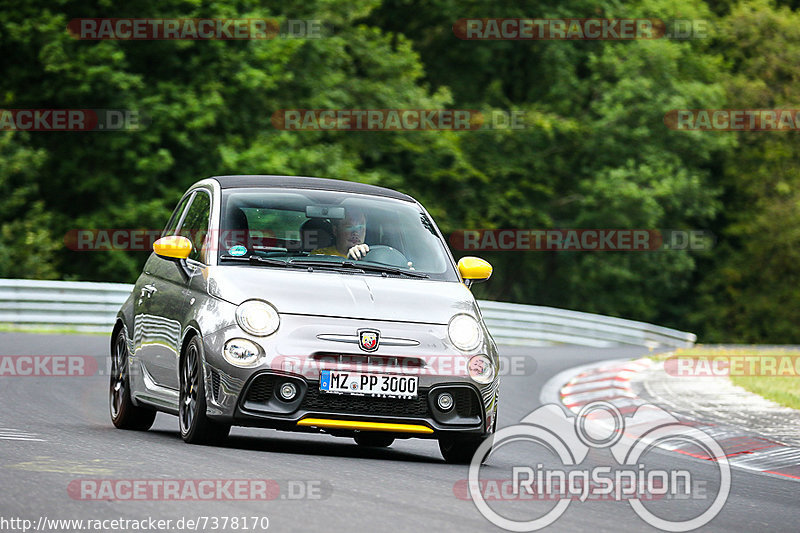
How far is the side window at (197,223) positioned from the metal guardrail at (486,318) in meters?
14.5

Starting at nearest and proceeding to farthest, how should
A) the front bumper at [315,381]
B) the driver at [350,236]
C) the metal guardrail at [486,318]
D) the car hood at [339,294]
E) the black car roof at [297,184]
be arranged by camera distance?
1. the front bumper at [315,381]
2. the car hood at [339,294]
3. the driver at [350,236]
4. the black car roof at [297,184]
5. the metal guardrail at [486,318]

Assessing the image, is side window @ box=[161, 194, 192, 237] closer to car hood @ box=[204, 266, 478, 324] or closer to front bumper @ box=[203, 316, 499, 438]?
car hood @ box=[204, 266, 478, 324]

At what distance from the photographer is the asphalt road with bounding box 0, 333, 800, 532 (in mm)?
6512

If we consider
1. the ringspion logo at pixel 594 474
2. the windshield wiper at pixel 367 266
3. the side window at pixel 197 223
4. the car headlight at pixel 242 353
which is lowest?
the ringspion logo at pixel 594 474


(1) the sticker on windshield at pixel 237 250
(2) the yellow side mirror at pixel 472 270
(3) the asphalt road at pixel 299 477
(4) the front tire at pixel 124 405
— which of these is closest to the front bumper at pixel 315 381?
(3) the asphalt road at pixel 299 477

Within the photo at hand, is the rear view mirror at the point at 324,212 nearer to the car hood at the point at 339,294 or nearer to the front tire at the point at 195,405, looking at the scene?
the car hood at the point at 339,294

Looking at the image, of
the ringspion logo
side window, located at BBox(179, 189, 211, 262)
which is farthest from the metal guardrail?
side window, located at BBox(179, 189, 211, 262)

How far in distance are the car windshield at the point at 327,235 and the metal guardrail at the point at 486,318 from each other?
15267mm

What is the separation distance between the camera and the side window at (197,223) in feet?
32.8

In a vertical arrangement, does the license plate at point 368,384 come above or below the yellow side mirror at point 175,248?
below

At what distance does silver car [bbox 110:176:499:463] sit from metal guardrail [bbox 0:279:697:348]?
1512 cm

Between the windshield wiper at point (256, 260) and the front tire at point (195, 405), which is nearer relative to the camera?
the front tire at point (195, 405)

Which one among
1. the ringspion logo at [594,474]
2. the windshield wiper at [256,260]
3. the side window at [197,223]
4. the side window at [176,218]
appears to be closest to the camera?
the ringspion logo at [594,474]

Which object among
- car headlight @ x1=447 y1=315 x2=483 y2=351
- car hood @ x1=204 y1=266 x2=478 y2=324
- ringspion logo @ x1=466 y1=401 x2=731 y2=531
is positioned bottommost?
ringspion logo @ x1=466 y1=401 x2=731 y2=531
